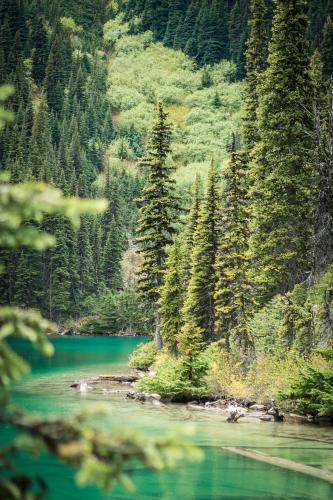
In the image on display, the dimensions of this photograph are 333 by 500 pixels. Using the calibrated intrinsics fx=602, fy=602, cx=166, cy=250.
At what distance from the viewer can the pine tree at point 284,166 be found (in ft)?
90.5

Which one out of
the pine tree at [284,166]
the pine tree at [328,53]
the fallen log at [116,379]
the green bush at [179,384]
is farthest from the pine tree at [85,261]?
the green bush at [179,384]

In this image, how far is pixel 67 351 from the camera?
5209cm

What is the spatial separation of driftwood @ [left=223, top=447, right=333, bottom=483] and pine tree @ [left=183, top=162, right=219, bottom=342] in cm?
1705

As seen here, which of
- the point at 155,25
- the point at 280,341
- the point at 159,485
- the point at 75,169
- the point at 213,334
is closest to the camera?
the point at 159,485

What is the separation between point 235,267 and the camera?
2720cm

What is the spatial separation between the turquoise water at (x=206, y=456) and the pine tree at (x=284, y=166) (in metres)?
8.06

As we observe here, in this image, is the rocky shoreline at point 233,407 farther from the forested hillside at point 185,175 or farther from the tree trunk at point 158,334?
the tree trunk at point 158,334

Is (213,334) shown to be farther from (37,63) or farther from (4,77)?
(37,63)

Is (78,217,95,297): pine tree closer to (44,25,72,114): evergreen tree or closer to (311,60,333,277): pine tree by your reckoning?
(44,25,72,114): evergreen tree

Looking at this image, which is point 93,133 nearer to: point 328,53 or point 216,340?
point 328,53

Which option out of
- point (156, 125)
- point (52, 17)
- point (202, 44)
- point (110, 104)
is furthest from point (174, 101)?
point (156, 125)

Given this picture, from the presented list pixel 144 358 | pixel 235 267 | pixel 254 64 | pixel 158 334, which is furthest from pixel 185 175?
pixel 235 267

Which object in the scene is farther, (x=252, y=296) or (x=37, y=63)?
(x=37, y=63)

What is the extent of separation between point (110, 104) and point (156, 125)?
416ft
